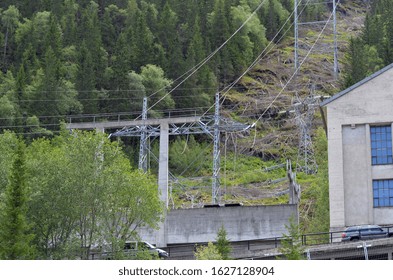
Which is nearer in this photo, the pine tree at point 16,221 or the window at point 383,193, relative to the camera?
the pine tree at point 16,221

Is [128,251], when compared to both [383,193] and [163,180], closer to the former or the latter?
[163,180]

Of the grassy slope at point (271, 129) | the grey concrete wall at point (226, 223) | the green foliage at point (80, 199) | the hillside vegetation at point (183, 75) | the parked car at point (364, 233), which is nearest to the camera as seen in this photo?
the parked car at point (364, 233)

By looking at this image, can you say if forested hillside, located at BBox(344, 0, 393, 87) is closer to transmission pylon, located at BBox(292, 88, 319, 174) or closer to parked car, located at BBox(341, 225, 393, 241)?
transmission pylon, located at BBox(292, 88, 319, 174)

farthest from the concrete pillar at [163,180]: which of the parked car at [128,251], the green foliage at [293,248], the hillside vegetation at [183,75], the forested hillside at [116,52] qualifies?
the forested hillside at [116,52]

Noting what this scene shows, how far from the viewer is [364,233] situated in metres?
53.5

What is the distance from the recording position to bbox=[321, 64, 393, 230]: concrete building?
59.9 meters

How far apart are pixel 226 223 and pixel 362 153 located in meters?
9.75

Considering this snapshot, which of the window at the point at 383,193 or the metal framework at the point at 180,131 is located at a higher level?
the metal framework at the point at 180,131

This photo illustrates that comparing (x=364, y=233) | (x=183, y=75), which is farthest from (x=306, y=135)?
(x=364, y=233)

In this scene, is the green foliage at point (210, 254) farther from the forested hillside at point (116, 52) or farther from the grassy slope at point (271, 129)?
the forested hillside at point (116, 52)

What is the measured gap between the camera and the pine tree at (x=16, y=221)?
50.1 metres

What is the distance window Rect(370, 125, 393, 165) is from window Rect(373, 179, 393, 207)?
1138 millimetres

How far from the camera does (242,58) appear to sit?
11569cm

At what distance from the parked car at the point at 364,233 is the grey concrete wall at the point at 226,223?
38.3ft
